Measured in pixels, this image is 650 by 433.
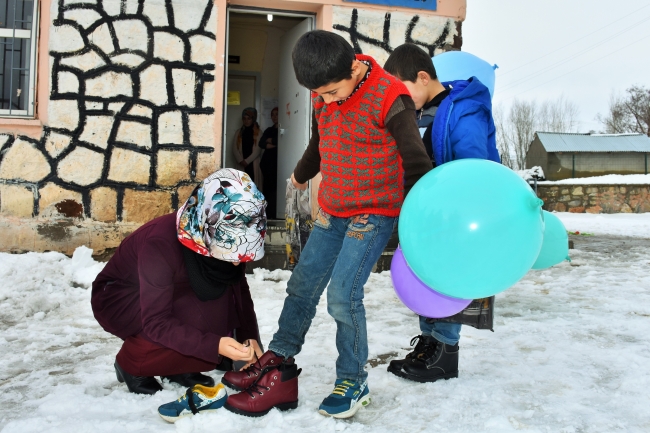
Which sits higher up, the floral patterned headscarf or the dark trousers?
the floral patterned headscarf

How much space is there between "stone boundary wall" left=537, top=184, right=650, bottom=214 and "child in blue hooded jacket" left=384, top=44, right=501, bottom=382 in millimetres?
13571

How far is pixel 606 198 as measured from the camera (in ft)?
47.6

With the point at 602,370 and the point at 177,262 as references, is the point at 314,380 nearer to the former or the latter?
the point at 177,262

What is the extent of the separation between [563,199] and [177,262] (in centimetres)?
1468

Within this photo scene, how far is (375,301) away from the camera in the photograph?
407cm

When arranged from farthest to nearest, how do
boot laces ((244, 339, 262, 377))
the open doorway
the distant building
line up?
the distant building, the open doorway, boot laces ((244, 339, 262, 377))

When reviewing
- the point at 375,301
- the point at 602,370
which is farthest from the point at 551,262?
the point at 375,301

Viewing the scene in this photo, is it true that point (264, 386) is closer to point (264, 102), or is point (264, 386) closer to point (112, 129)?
point (112, 129)

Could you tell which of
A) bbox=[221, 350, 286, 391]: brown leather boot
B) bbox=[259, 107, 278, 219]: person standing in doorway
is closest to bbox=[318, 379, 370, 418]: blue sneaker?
bbox=[221, 350, 286, 391]: brown leather boot

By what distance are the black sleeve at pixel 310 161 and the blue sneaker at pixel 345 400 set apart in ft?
3.06

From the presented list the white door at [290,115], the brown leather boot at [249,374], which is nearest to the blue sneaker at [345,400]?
the brown leather boot at [249,374]

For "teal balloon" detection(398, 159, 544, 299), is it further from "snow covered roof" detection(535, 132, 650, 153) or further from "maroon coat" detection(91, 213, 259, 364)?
"snow covered roof" detection(535, 132, 650, 153)

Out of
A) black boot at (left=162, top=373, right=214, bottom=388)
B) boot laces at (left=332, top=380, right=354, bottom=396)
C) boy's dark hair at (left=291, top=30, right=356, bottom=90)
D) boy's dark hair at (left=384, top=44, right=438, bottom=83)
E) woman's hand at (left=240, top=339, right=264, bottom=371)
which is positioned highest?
boy's dark hair at (left=384, top=44, right=438, bottom=83)

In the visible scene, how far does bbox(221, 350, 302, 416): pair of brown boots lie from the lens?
2.05 m
